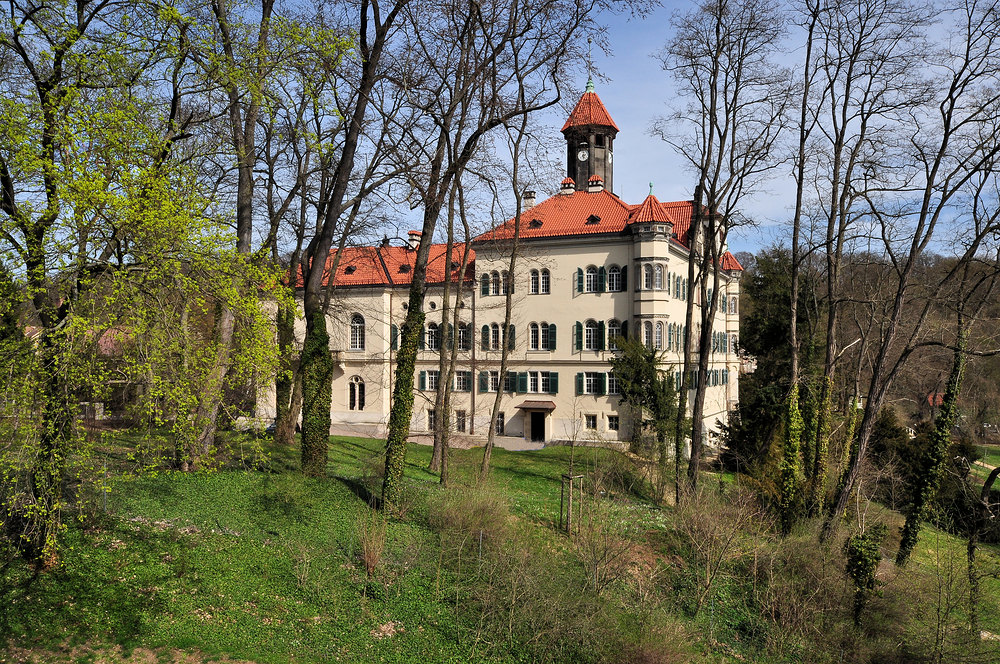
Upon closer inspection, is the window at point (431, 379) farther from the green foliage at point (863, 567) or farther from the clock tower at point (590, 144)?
the green foliage at point (863, 567)

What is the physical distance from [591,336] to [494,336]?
18.0 feet

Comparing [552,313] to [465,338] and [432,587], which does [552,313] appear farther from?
[432,587]

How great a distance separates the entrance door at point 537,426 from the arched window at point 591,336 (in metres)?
4.35

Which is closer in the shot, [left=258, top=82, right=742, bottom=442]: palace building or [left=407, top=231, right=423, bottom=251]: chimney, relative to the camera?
[left=407, top=231, right=423, bottom=251]: chimney

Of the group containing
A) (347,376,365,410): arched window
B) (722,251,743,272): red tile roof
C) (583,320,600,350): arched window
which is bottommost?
(347,376,365,410): arched window

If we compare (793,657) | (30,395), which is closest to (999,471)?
(793,657)

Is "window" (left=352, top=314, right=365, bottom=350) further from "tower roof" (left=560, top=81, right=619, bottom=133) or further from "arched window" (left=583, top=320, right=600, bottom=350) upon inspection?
"tower roof" (left=560, top=81, right=619, bottom=133)

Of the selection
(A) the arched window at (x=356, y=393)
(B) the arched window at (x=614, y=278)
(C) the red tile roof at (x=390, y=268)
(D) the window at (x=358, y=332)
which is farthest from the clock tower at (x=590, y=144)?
(A) the arched window at (x=356, y=393)

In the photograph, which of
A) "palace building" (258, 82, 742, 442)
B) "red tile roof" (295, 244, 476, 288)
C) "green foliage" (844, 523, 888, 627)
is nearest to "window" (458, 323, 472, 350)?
"palace building" (258, 82, 742, 442)

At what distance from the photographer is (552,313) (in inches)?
1407

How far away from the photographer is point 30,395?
8070mm

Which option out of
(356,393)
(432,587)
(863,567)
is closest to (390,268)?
(356,393)

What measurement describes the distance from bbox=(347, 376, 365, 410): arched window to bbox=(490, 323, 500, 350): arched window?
835 cm

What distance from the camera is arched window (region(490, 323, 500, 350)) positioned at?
1454 inches
